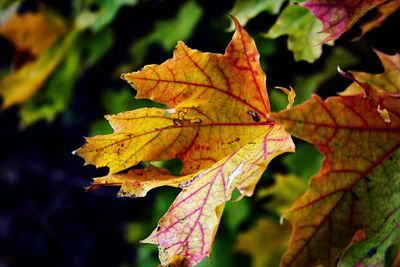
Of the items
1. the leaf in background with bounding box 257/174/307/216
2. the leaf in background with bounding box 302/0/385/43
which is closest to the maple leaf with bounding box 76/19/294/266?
the leaf in background with bounding box 302/0/385/43

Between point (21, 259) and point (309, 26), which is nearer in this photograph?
point (309, 26)

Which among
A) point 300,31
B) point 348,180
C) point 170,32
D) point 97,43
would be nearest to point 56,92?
point 97,43

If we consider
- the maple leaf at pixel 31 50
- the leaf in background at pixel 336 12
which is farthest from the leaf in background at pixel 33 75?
the leaf in background at pixel 336 12

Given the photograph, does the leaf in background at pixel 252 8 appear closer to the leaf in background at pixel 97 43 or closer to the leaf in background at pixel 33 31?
the leaf in background at pixel 97 43

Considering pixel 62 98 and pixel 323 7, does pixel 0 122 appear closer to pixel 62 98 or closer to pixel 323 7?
pixel 62 98

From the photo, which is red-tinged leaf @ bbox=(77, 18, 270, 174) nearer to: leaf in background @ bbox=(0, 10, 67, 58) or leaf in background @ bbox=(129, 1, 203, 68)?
leaf in background @ bbox=(129, 1, 203, 68)

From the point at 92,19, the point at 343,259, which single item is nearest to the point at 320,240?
the point at 343,259
